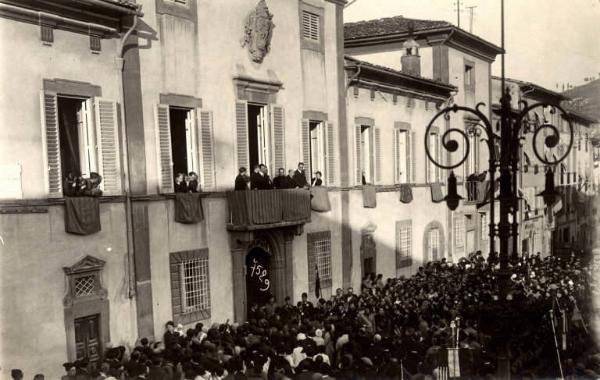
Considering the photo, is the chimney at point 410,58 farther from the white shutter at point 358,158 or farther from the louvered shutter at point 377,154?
the white shutter at point 358,158

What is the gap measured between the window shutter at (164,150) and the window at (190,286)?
174 centimetres

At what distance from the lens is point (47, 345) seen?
1195 centimetres

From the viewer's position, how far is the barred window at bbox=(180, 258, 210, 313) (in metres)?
15.2

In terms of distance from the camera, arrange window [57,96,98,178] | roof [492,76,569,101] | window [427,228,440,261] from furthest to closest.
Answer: roof [492,76,569,101] < window [427,228,440,261] < window [57,96,98,178]

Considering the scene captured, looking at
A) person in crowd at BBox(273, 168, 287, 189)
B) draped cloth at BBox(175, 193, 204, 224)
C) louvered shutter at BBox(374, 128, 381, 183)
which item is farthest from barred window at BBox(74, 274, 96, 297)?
louvered shutter at BBox(374, 128, 381, 183)

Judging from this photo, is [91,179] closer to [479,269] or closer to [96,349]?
[96,349]

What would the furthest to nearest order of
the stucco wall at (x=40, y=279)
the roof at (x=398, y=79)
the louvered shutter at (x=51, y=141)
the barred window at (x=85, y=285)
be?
the roof at (x=398, y=79), the barred window at (x=85, y=285), the louvered shutter at (x=51, y=141), the stucco wall at (x=40, y=279)

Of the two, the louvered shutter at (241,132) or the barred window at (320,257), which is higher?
the louvered shutter at (241,132)

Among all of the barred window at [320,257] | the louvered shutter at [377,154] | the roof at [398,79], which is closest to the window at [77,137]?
the barred window at [320,257]

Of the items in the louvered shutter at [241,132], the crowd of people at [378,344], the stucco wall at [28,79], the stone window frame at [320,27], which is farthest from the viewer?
the stone window frame at [320,27]

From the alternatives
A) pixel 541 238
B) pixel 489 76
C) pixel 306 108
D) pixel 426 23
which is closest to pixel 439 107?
pixel 426 23

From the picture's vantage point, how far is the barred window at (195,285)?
15188 mm

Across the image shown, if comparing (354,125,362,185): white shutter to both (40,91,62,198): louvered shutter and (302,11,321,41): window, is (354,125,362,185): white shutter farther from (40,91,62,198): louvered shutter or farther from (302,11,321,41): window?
(40,91,62,198): louvered shutter

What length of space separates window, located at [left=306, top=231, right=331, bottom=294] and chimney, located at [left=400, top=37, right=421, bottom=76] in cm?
1075
